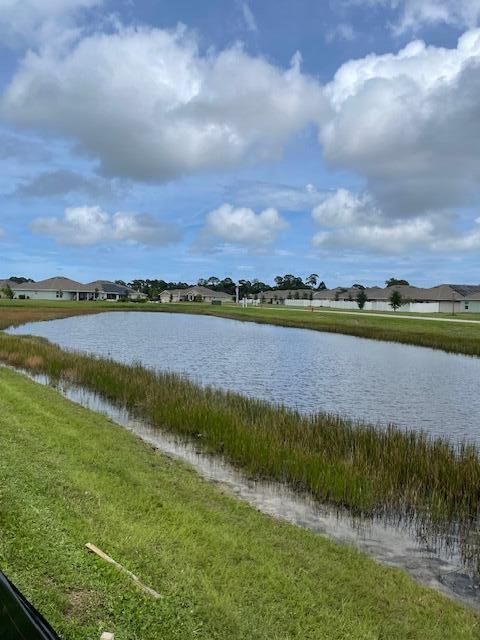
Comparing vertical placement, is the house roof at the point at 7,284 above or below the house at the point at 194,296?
above

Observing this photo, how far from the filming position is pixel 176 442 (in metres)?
13.7

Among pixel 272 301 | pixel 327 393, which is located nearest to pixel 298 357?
pixel 327 393

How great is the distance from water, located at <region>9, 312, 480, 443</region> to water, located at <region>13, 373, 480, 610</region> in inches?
261

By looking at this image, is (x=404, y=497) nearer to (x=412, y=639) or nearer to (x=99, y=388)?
(x=412, y=639)

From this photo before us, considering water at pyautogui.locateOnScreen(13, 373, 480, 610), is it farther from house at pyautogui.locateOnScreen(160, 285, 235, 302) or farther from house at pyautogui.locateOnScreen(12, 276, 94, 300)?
house at pyautogui.locateOnScreen(160, 285, 235, 302)

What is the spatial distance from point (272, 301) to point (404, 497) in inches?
6949

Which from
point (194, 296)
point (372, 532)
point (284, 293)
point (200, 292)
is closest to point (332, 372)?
point (372, 532)

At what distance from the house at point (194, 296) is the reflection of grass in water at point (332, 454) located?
535 feet

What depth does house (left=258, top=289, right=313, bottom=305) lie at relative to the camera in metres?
173

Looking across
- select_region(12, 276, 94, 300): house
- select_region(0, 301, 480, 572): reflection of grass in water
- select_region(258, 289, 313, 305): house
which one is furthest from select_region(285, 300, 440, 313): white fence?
select_region(0, 301, 480, 572): reflection of grass in water

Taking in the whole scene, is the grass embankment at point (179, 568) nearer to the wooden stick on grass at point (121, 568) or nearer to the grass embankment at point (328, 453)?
the wooden stick on grass at point (121, 568)

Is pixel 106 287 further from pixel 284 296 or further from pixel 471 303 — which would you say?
pixel 471 303

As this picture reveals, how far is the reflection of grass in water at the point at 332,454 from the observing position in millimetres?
9805

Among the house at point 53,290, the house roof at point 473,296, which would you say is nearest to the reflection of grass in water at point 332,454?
the house roof at point 473,296
